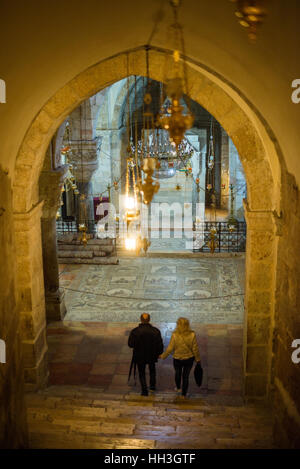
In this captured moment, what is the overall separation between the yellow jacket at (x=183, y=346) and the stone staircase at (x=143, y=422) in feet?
2.03

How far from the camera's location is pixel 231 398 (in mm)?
6918

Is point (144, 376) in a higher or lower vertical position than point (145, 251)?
lower

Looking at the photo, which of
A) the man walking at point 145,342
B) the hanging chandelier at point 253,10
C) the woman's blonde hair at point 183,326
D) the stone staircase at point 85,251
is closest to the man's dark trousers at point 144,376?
the man walking at point 145,342

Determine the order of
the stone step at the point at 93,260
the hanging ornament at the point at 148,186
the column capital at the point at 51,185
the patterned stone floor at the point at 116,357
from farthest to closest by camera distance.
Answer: the stone step at the point at 93,260 < the column capital at the point at 51,185 < the patterned stone floor at the point at 116,357 < the hanging ornament at the point at 148,186

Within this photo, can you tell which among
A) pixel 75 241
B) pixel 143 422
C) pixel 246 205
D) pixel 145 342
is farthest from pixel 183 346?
pixel 75 241

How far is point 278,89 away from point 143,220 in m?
13.6

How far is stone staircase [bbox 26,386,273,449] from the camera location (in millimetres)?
4898

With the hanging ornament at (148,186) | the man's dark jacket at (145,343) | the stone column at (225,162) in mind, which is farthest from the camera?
the stone column at (225,162)

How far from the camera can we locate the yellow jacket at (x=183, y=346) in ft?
20.3

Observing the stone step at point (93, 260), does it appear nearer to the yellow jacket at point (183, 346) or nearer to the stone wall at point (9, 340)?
the yellow jacket at point (183, 346)

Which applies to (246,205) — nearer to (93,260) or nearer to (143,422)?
(143,422)

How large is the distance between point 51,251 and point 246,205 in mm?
4332

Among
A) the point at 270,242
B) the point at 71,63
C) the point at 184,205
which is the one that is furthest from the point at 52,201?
the point at 184,205

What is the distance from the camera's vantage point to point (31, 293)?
6.68m
